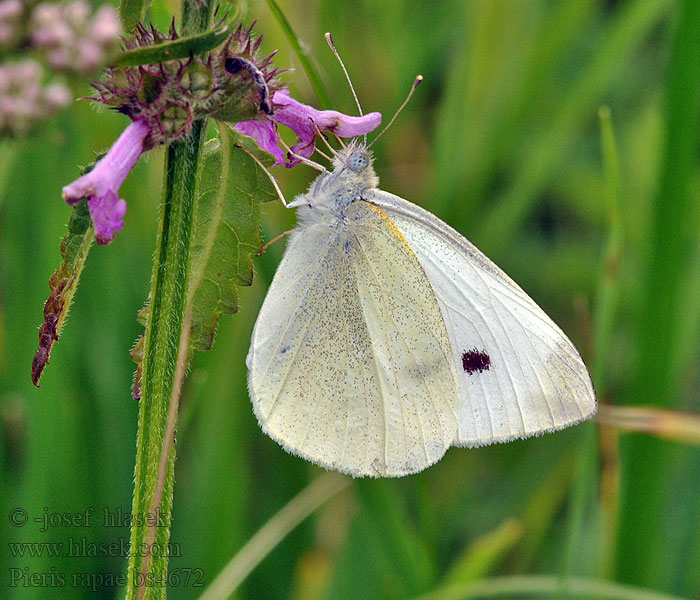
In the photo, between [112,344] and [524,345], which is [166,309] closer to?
[524,345]

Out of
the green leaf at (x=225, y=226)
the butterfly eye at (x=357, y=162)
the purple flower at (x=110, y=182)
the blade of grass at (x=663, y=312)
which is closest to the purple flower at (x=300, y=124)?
the green leaf at (x=225, y=226)

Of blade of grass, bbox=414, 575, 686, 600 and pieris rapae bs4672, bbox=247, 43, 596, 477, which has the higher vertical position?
pieris rapae bs4672, bbox=247, 43, 596, 477

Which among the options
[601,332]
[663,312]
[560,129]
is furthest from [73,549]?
[560,129]

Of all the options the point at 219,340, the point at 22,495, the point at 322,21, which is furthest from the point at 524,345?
the point at 322,21

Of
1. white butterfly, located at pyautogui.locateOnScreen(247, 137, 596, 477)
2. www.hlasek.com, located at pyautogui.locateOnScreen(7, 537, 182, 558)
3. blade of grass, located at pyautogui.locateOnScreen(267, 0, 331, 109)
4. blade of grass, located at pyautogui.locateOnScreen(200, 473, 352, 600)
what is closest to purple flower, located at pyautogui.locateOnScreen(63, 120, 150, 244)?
blade of grass, located at pyautogui.locateOnScreen(267, 0, 331, 109)

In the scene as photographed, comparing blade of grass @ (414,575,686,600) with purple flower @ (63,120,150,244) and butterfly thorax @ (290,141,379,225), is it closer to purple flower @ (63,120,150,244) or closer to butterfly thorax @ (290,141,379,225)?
butterfly thorax @ (290,141,379,225)

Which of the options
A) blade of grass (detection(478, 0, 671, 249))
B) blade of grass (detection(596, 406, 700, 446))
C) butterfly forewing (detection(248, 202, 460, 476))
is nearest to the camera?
butterfly forewing (detection(248, 202, 460, 476))
